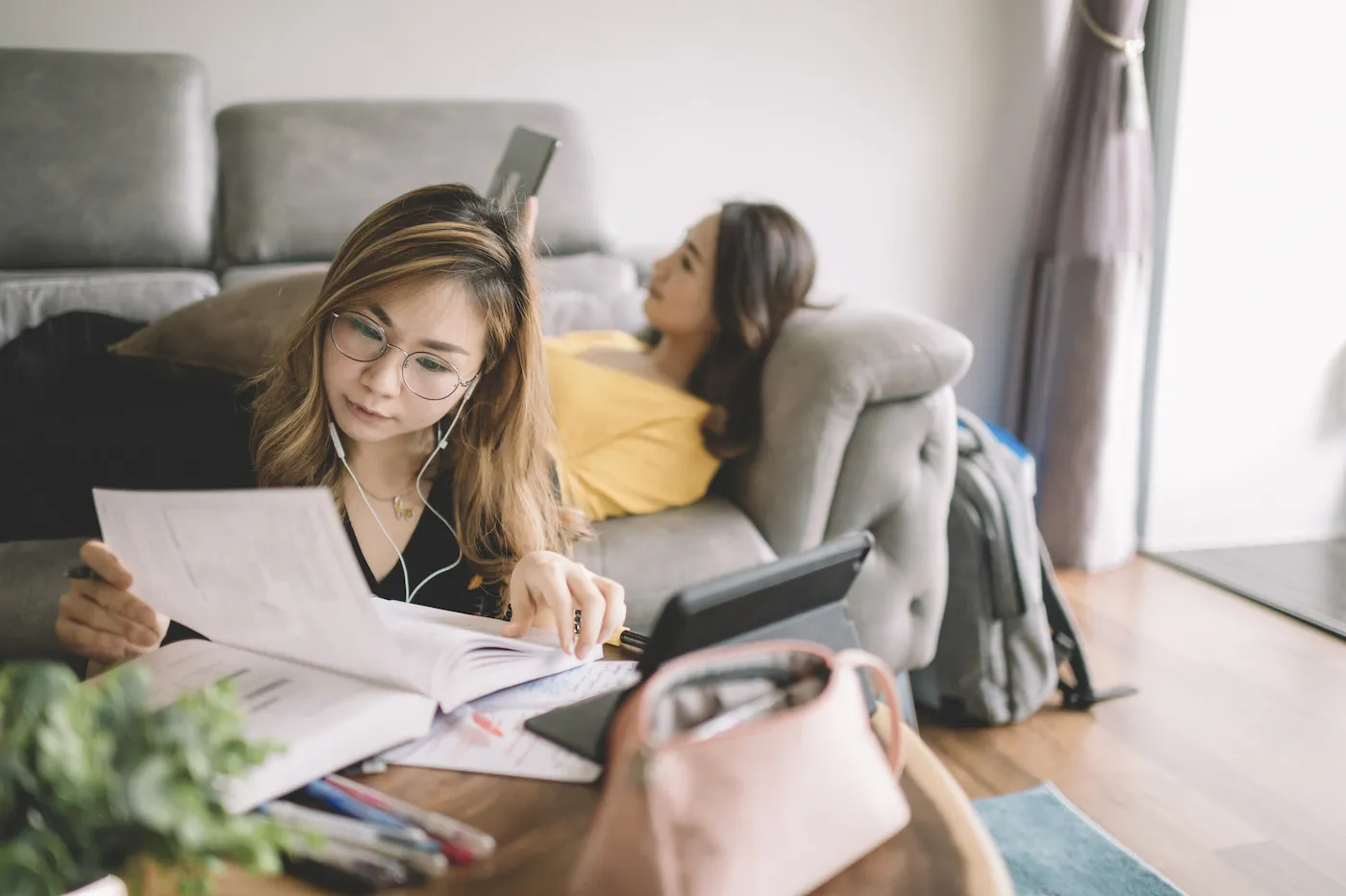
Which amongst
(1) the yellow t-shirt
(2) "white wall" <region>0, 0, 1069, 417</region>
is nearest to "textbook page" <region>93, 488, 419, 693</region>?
(1) the yellow t-shirt

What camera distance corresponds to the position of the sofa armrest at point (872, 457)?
1.68 m

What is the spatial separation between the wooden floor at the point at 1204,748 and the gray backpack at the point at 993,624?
0.18ft

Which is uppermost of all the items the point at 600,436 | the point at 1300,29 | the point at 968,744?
the point at 1300,29

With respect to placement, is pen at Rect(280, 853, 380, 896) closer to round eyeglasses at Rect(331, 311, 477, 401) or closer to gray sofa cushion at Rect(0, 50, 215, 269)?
round eyeglasses at Rect(331, 311, 477, 401)

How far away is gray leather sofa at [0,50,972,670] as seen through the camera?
167 cm

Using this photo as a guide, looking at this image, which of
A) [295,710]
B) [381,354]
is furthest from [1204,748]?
[295,710]

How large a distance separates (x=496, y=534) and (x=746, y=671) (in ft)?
2.12

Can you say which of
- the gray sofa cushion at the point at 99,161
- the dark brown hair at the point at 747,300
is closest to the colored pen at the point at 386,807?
the dark brown hair at the point at 747,300

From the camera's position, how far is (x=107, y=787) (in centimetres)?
42

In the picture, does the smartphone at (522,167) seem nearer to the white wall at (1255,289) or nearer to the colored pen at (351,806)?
the colored pen at (351,806)

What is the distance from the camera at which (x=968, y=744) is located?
6.03ft

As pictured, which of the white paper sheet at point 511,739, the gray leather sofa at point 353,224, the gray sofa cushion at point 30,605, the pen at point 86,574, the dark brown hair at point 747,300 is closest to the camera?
the white paper sheet at point 511,739

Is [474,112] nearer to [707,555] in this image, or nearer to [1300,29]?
[707,555]

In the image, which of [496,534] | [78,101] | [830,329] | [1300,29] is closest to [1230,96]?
[1300,29]
